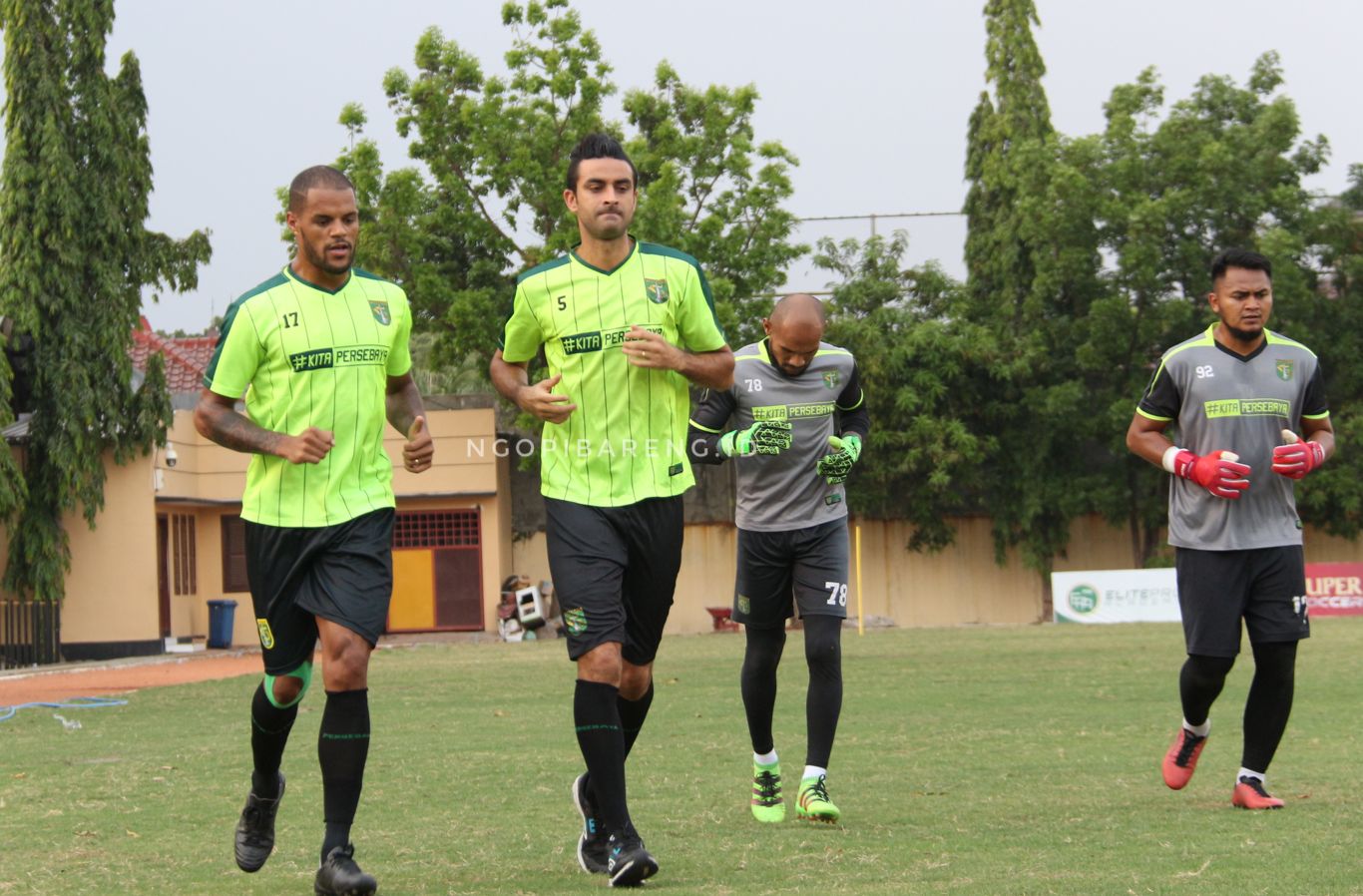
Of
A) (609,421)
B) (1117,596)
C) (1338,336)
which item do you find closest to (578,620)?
(609,421)

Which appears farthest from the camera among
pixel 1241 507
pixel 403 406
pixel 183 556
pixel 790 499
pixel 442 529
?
pixel 442 529

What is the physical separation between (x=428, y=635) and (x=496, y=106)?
1226 cm

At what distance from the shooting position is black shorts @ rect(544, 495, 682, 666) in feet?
20.2

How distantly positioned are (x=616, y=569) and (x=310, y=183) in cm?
174

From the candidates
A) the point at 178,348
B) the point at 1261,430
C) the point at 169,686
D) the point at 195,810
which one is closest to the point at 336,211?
the point at 195,810

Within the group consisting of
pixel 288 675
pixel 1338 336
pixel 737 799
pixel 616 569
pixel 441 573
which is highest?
pixel 1338 336

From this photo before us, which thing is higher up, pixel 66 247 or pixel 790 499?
pixel 66 247

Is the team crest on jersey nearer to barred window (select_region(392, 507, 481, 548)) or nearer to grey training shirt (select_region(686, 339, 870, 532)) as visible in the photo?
grey training shirt (select_region(686, 339, 870, 532))

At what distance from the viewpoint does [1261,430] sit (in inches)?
299

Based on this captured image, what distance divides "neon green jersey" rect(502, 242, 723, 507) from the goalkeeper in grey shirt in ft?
4.47

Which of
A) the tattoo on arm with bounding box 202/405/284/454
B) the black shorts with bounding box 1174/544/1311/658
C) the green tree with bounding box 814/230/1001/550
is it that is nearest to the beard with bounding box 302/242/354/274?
the tattoo on arm with bounding box 202/405/284/454

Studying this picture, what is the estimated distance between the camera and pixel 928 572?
4316 centimetres

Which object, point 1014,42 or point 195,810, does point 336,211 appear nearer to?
point 195,810

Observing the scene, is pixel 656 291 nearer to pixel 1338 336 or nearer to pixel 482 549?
pixel 482 549
